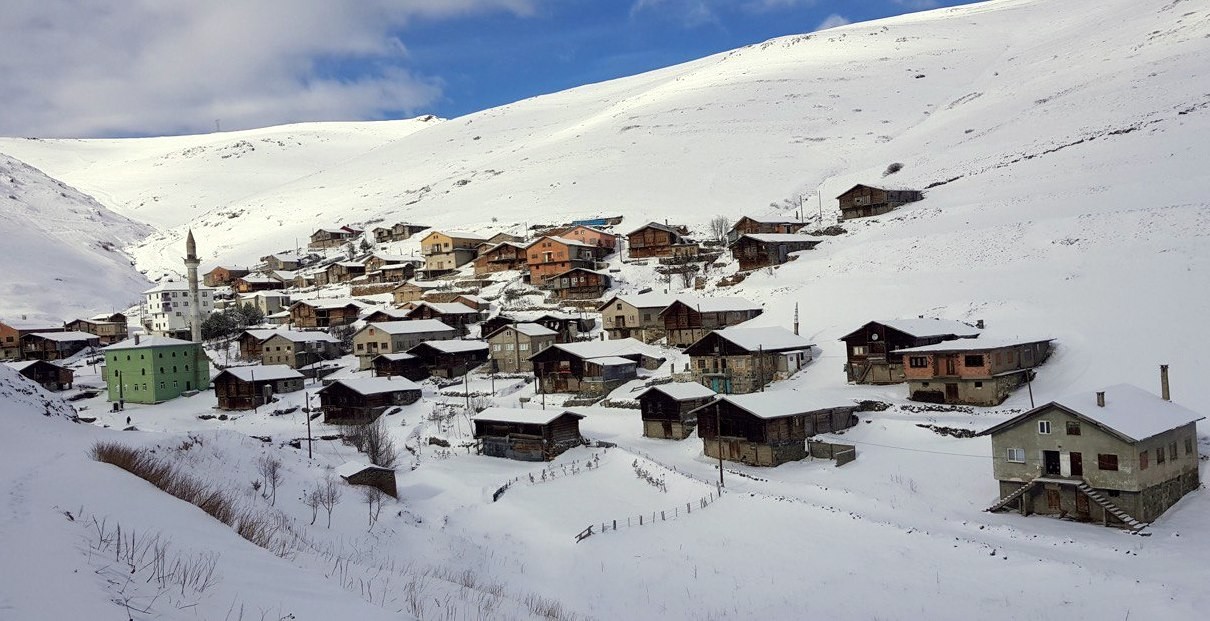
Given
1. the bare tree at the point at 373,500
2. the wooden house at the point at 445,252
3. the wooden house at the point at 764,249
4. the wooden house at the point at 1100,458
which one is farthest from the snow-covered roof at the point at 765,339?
the wooden house at the point at 445,252

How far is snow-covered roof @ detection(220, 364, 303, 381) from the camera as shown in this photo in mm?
62484

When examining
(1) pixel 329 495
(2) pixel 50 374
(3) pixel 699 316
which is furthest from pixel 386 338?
(1) pixel 329 495

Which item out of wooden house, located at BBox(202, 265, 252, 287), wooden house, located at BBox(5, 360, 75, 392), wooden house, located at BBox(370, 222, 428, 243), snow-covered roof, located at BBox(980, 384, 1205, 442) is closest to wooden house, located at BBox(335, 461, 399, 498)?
snow-covered roof, located at BBox(980, 384, 1205, 442)

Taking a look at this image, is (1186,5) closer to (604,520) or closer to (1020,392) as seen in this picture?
(1020,392)

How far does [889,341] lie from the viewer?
47000mm

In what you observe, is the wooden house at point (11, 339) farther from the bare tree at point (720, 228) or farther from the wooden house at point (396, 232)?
the bare tree at point (720, 228)

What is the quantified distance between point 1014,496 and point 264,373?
57495mm

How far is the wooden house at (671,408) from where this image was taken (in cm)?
4494

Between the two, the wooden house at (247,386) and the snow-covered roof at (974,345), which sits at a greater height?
the snow-covered roof at (974,345)

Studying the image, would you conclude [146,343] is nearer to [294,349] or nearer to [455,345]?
[294,349]

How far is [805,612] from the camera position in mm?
20562

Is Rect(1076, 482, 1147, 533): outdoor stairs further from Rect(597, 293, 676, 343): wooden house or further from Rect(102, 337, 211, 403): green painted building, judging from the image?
Rect(102, 337, 211, 403): green painted building

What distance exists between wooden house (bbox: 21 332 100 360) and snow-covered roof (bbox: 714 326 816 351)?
7626cm

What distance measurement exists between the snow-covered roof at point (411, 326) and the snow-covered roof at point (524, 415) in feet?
86.7
